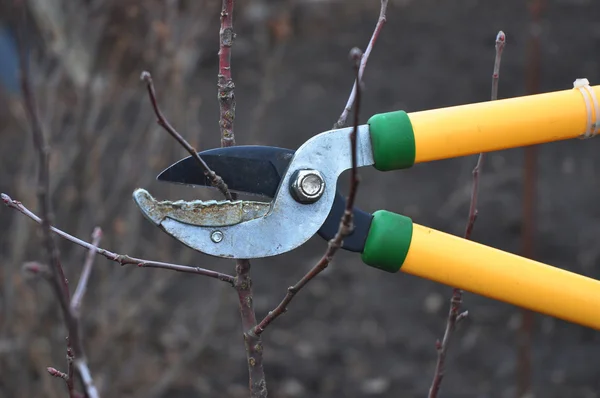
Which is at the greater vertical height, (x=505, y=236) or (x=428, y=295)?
(x=505, y=236)

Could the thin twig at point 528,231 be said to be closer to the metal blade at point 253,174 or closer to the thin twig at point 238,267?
the metal blade at point 253,174

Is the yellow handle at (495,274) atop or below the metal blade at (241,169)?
below

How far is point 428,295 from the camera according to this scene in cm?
423

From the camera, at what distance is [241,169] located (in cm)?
152

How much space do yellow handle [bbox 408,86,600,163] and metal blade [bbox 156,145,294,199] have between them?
285mm

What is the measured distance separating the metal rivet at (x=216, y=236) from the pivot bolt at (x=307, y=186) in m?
0.17

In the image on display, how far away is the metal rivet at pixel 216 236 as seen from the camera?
1438 millimetres

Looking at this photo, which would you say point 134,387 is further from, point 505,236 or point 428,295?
point 505,236

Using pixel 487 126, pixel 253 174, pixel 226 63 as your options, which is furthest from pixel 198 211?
pixel 487 126

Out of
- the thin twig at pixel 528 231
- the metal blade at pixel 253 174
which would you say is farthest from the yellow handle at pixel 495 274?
the thin twig at pixel 528 231

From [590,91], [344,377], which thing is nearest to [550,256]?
[344,377]

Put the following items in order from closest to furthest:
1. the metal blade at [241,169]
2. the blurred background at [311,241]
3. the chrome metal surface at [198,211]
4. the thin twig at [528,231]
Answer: the chrome metal surface at [198,211] → the metal blade at [241,169] → the blurred background at [311,241] → the thin twig at [528,231]

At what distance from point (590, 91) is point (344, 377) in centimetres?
257

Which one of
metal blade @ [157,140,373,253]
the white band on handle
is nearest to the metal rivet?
metal blade @ [157,140,373,253]
